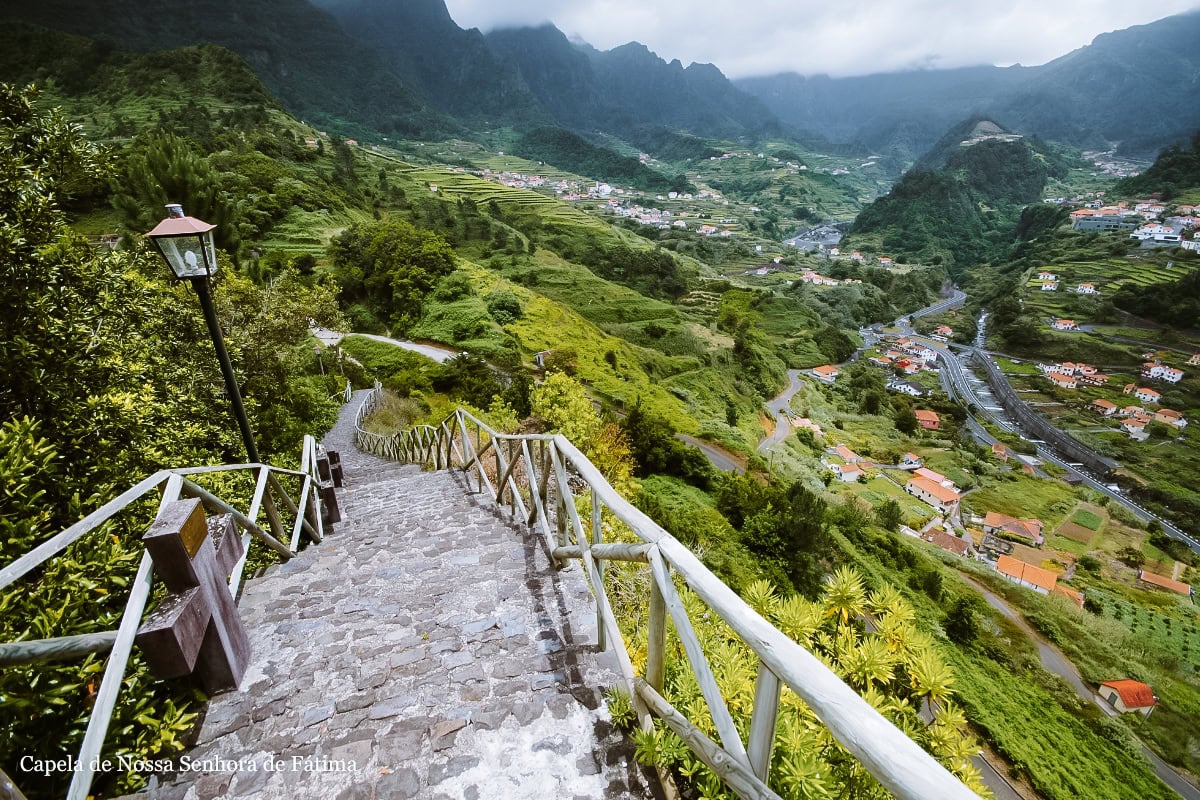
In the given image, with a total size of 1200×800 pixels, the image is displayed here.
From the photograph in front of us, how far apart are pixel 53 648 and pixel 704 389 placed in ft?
136

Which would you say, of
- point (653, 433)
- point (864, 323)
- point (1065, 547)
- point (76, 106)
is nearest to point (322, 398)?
point (653, 433)

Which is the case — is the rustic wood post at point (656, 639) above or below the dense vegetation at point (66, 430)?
below

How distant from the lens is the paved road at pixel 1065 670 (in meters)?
19.5

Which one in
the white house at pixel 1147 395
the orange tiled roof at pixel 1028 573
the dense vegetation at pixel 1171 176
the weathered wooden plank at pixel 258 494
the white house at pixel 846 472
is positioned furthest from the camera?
the dense vegetation at pixel 1171 176

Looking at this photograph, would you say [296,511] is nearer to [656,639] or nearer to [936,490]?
[656,639]

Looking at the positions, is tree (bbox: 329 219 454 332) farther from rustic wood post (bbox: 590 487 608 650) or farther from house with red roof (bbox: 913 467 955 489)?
house with red roof (bbox: 913 467 955 489)

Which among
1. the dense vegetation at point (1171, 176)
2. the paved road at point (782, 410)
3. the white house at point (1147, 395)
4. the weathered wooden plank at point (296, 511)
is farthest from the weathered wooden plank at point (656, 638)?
the dense vegetation at point (1171, 176)

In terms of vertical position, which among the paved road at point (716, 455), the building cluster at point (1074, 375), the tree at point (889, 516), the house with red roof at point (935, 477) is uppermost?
the paved road at point (716, 455)

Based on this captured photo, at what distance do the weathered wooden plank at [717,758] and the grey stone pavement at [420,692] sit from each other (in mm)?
439

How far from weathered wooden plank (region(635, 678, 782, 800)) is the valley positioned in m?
0.13

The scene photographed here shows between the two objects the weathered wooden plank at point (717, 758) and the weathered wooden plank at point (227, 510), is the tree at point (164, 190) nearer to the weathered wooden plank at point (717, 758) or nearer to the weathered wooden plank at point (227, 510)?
the weathered wooden plank at point (227, 510)

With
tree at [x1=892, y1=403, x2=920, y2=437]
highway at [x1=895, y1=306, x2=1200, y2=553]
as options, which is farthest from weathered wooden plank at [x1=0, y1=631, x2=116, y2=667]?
tree at [x1=892, y1=403, x2=920, y2=437]

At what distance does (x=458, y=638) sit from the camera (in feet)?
10.7

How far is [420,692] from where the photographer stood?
281cm
